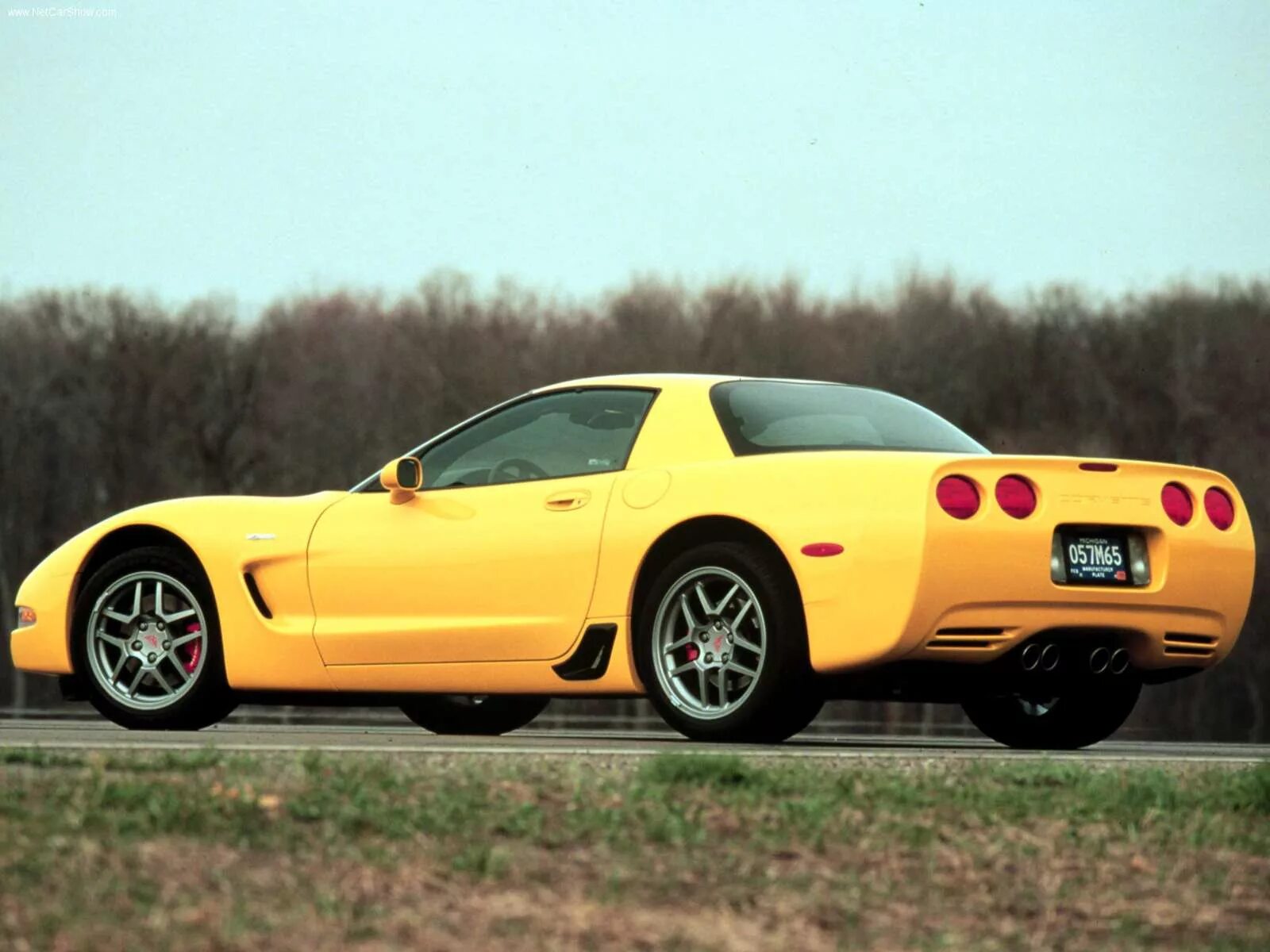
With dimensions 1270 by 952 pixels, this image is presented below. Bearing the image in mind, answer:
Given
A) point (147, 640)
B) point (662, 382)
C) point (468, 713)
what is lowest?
point (468, 713)

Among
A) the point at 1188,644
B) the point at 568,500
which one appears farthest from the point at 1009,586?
the point at 568,500

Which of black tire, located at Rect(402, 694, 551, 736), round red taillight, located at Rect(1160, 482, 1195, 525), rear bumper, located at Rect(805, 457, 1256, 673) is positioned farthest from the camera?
black tire, located at Rect(402, 694, 551, 736)

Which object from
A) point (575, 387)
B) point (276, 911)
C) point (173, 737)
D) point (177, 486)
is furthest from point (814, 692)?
point (177, 486)

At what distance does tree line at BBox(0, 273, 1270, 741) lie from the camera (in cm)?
6962

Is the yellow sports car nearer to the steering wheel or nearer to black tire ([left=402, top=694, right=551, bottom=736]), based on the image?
the steering wheel

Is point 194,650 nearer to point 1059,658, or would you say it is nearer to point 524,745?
point 524,745

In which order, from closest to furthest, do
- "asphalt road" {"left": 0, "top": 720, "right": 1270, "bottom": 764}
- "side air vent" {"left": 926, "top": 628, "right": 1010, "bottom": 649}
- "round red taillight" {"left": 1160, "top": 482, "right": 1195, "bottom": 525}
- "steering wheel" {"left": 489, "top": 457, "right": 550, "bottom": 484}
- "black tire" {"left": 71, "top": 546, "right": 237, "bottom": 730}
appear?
1. "asphalt road" {"left": 0, "top": 720, "right": 1270, "bottom": 764}
2. "side air vent" {"left": 926, "top": 628, "right": 1010, "bottom": 649}
3. "round red taillight" {"left": 1160, "top": 482, "right": 1195, "bottom": 525}
4. "steering wheel" {"left": 489, "top": 457, "right": 550, "bottom": 484}
5. "black tire" {"left": 71, "top": 546, "right": 237, "bottom": 730}

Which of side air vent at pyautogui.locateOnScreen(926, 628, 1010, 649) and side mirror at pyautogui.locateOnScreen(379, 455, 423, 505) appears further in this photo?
side mirror at pyautogui.locateOnScreen(379, 455, 423, 505)

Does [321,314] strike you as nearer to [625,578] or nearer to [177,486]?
[177,486]

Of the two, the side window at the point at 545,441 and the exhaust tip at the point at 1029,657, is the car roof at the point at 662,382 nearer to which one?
the side window at the point at 545,441

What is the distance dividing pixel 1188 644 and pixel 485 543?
9.24ft

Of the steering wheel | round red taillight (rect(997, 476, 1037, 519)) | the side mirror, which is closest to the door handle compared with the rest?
the steering wheel

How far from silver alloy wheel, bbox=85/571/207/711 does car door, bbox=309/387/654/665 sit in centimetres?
68

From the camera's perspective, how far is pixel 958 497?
846 centimetres
